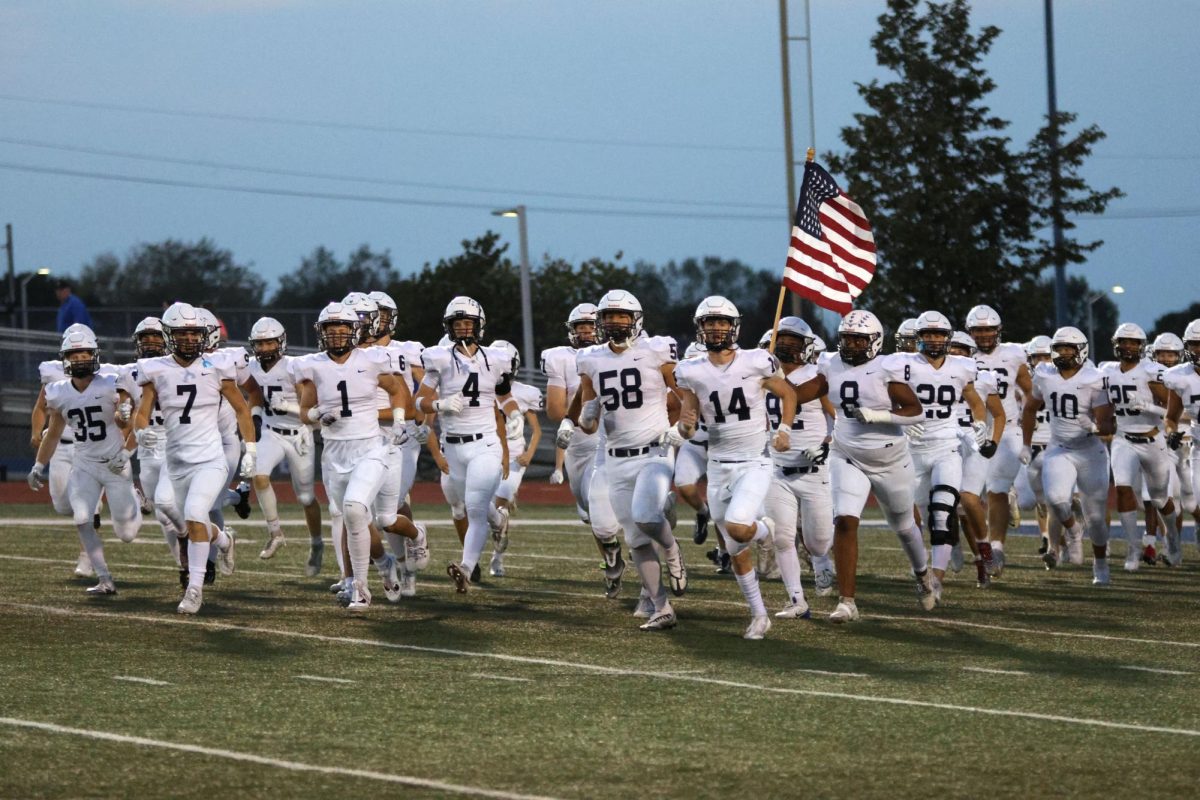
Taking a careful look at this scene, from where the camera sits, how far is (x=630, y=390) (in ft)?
38.4

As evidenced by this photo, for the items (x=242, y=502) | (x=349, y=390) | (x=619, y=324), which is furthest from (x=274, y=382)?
(x=619, y=324)

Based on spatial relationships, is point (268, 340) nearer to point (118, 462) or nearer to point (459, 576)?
point (118, 462)

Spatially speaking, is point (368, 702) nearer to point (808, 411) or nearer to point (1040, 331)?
point (808, 411)

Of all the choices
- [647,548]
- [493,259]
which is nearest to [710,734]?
[647,548]

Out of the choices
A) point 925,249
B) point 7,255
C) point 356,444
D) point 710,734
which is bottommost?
point 710,734

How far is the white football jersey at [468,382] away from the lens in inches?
527

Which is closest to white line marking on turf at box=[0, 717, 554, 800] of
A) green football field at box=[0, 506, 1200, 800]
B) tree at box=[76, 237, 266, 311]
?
green football field at box=[0, 506, 1200, 800]

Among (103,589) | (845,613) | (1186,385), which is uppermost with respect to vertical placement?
(1186,385)

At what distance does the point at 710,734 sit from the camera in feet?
25.9

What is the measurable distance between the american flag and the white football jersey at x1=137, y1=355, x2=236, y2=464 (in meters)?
4.26

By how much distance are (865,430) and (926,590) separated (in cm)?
123

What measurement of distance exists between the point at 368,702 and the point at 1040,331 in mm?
23405

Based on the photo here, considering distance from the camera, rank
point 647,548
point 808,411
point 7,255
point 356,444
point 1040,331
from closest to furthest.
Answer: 1. point 647,548
2. point 356,444
3. point 808,411
4. point 1040,331
5. point 7,255

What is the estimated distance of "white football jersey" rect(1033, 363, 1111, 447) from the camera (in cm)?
1496
